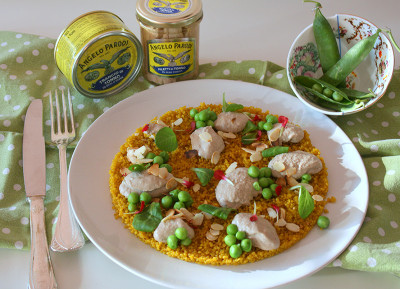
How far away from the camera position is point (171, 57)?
2148 mm

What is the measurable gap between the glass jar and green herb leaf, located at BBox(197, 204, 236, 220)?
0.75 metres

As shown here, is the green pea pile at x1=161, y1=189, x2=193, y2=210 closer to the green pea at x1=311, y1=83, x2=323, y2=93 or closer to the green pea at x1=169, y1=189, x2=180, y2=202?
the green pea at x1=169, y1=189, x2=180, y2=202

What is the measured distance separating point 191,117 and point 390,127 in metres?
0.86

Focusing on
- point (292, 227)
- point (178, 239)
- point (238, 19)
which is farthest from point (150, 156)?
point (238, 19)

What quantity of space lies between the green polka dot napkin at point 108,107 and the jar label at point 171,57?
0.45ft

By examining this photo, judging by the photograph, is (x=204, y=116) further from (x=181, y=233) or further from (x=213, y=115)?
(x=181, y=233)

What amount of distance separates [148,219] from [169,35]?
81cm

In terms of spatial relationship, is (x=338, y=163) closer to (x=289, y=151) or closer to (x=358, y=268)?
(x=289, y=151)

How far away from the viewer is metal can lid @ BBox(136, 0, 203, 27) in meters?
2.02

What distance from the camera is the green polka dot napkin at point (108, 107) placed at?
5.57 feet

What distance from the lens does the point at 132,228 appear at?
1703 mm

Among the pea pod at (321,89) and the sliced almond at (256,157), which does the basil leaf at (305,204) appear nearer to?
the sliced almond at (256,157)

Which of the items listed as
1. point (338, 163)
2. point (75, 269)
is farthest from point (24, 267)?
point (338, 163)

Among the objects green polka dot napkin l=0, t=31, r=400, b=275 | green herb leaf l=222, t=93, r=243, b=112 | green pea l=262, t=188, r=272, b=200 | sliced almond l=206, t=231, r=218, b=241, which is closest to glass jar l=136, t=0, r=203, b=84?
green polka dot napkin l=0, t=31, r=400, b=275
